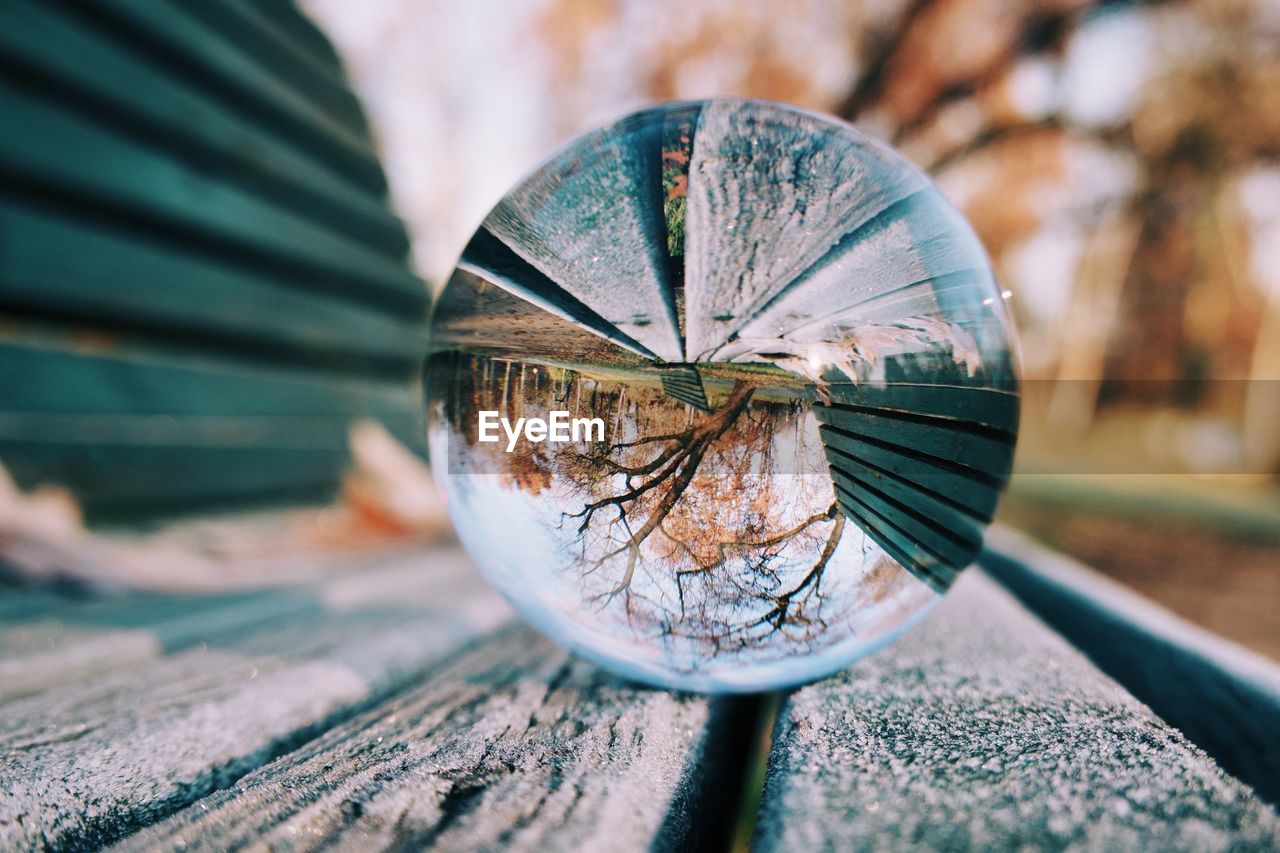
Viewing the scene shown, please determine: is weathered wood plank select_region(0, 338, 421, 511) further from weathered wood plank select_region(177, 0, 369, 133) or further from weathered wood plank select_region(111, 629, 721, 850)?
weathered wood plank select_region(111, 629, 721, 850)

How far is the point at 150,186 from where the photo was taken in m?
2.27

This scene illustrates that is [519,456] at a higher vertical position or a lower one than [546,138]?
lower

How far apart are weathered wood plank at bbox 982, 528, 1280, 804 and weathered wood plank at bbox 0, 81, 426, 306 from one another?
9.28 ft

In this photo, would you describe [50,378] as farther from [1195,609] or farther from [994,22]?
[994,22]

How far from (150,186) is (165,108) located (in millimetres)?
299

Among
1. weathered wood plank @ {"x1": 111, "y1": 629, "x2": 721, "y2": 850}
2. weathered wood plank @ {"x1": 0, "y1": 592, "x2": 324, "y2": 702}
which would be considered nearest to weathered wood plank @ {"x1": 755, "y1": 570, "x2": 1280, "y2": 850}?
weathered wood plank @ {"x1": 111, "y1": 629, "x2": 721, "y2": 850}

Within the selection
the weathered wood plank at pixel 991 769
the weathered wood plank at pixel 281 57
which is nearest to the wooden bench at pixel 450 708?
the weathered wood plank at pixel 991 769

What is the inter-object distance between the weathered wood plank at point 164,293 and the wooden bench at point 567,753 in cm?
156

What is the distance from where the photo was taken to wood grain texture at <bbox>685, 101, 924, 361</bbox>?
568mm

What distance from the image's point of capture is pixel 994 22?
6902 mm

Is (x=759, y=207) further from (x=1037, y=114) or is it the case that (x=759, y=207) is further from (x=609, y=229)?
(x=1037, y=114)

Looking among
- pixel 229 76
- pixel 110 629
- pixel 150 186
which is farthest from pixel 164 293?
pixel 110 629

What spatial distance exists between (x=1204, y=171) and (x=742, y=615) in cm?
921

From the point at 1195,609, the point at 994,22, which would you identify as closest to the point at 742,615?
the point at 1195,609
